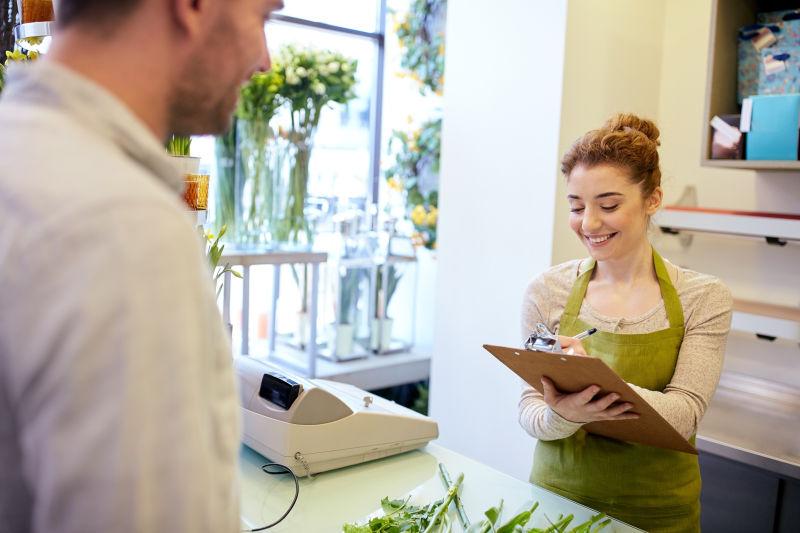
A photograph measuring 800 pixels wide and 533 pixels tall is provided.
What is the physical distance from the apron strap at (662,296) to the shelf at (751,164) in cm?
81

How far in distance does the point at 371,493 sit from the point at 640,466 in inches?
24.3

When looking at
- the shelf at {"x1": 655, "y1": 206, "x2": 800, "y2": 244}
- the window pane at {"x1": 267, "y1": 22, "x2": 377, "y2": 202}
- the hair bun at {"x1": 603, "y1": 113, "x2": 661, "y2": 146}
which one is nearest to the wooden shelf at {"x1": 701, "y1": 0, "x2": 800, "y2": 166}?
the shelf at {"x1": 655, "y1": 206, "x2": 800, "y2": 244}

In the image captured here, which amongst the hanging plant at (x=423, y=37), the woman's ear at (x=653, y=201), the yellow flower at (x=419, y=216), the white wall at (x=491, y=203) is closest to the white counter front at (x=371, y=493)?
the woman's ear at (x=653, y=201)

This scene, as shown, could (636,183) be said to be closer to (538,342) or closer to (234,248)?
(538,342)

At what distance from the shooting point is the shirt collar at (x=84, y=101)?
0.57m

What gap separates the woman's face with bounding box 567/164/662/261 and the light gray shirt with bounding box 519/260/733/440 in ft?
0.44

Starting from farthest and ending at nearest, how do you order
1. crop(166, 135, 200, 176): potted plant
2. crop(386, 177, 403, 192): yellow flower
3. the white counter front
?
1. crop(386, 177, 403, 192): yellow flower
2. crop(166, 135, 200, 176): potted plant
3. the white counter front

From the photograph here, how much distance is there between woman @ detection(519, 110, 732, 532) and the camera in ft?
5.53

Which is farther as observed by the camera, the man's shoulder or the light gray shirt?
the light gray shirt

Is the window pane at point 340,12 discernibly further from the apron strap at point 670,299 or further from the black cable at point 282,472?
the black cable at point 282,472

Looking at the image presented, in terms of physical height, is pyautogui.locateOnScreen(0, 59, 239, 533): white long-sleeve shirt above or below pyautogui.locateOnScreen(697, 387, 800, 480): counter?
Result: above

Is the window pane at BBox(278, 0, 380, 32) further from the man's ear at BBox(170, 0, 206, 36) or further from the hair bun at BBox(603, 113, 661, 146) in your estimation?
the man's ear at BBox(170, 0, 206, 36)

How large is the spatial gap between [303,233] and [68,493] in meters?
2.95

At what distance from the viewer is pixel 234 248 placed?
10.5 ft
